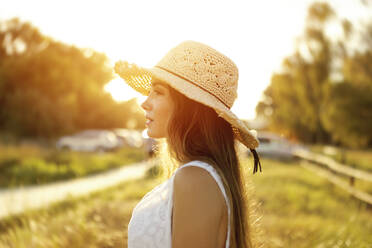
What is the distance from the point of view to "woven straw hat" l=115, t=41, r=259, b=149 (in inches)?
69.8

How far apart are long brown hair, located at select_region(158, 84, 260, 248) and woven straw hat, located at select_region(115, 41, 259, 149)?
0.07 m

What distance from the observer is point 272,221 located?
5.30 meters

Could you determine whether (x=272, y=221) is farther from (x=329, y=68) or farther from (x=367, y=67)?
(x=329, y=68)

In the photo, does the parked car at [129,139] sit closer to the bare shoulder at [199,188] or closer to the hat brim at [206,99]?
the hat brim at [206,99]

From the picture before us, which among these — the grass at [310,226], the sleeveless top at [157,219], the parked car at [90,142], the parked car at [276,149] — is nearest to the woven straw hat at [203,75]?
the sleeveless top at [157,219]

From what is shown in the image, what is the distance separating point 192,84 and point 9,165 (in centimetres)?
1381

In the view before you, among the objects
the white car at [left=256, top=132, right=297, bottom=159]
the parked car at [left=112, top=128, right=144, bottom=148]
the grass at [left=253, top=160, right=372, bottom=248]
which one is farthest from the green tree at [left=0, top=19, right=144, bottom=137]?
the grass at [left=253, top=160, right=372, bottom=248]

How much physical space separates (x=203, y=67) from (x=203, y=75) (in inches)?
1.4

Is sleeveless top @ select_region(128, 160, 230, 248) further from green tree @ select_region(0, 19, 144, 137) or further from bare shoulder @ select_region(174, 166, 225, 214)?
green tree @ select_region(0, 19, 144, 137)

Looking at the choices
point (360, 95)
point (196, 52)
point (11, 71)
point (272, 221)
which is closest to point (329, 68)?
point (360, 95)

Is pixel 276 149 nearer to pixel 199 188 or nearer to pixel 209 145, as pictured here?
pixel 209 145

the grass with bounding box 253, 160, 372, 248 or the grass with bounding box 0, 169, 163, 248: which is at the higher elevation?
the grass with bounding box 0, 169, 163, 248

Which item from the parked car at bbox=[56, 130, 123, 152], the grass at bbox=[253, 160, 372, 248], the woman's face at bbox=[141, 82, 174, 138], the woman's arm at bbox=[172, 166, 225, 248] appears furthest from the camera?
the parked car at bbox=[56, 130, 123, 152]

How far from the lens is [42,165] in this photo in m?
14.0
